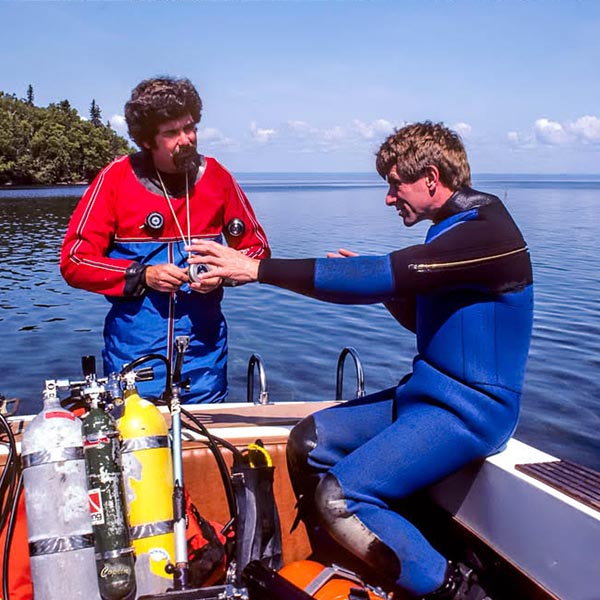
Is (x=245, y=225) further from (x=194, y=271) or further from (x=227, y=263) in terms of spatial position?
(x=227, y=263)

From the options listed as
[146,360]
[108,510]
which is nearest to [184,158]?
[146,360]

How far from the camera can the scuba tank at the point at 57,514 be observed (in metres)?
2.77

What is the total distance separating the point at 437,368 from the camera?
3.04 meters

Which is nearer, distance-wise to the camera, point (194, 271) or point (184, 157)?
point (194, 271)

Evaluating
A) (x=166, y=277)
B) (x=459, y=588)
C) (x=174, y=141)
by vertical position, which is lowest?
(x=459, y=588)

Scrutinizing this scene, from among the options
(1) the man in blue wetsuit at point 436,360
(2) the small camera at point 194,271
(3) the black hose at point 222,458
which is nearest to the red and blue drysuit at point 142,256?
(2) the small camera at point 194,271

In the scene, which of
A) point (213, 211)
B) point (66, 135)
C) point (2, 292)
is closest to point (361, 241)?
point (2, 292)

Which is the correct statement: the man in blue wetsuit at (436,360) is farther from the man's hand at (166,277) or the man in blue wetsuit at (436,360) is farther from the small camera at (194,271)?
the man's hand at (166,277)

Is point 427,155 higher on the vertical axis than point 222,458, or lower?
higher

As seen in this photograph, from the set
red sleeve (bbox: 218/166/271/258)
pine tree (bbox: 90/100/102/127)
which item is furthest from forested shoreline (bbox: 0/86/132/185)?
red sleeve (bbox: 218/166/271/258)

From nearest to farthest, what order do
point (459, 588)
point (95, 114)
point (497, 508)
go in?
1. point (459, 588)
2. point (497, 508)
3. point (95, 114)

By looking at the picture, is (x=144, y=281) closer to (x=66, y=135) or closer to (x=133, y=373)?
(x=133, y=373)

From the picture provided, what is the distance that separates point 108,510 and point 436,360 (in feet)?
4.65

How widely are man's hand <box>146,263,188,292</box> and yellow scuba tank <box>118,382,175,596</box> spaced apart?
860 millimetres
